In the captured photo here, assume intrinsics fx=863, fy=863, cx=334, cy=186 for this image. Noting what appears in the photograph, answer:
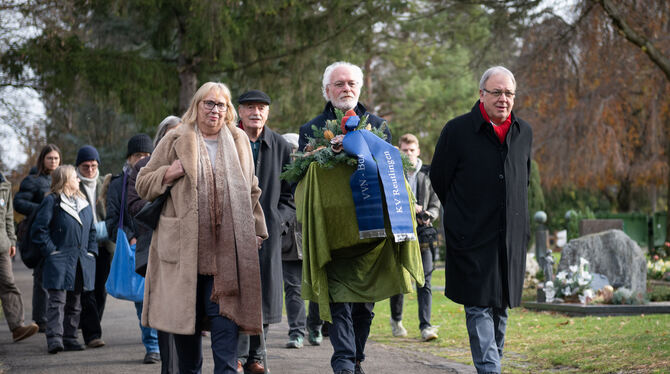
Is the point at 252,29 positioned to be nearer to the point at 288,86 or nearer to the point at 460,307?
the point at 288,86

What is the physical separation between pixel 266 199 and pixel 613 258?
6.93 metres

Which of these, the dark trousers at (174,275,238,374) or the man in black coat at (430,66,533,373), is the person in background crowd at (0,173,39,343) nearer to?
the dark trousers at (174,275,238,374)

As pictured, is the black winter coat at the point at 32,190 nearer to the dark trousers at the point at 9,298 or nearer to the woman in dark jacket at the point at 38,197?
the woman in dark jacket at the point at 38,197

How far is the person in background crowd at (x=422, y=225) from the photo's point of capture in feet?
→ 29.2

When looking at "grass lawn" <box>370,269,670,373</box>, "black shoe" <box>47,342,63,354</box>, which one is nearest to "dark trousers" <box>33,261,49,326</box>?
"black shoe" <box>47,342,63,354</box>

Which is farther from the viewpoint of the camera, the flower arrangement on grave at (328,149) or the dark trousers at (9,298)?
the dark trousers at (9,298)

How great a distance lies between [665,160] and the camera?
30312 millimetres

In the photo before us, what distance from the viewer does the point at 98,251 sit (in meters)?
9.38

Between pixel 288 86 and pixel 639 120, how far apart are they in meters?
13.4

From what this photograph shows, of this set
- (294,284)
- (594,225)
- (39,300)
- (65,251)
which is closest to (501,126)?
(294,284)

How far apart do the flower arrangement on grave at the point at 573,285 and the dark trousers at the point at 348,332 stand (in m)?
5.82

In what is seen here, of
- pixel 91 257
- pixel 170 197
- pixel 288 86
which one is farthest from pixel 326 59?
pixel 170 197

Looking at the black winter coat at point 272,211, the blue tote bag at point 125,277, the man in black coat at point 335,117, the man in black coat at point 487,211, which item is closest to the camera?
the man in black coat at point 487,211

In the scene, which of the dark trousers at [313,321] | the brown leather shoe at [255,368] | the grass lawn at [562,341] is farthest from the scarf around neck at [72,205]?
the grass lawn at [562,341]
